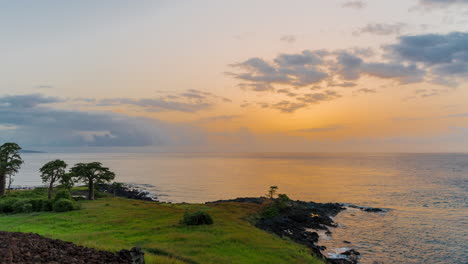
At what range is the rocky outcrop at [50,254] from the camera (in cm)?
1440

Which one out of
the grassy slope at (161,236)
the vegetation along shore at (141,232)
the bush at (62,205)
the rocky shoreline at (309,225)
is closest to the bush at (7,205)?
the vegetation along shore at (141,232)

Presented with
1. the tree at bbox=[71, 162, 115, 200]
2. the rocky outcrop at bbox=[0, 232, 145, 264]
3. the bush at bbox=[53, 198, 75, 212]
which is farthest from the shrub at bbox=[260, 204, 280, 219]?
the rocky outcrop at bbox=[0, 232, 145, 264]

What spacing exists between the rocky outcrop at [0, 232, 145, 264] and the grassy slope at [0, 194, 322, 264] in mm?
4316

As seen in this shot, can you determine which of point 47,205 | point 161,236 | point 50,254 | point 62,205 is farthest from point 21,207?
point 50,254

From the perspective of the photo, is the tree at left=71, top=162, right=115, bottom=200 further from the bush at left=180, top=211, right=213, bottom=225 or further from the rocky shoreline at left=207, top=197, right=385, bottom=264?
the rocky shoreline at left=207, top=197, right=385, bottom=264

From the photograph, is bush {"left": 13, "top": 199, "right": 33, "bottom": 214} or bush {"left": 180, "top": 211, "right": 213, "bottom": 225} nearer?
bush {"left": 180, "top": 211, "right": 213, "bottom": 225}

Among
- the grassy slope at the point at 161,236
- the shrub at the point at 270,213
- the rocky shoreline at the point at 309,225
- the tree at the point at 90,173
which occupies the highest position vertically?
the tree at the point at 90,173

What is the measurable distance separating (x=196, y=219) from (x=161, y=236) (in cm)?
846

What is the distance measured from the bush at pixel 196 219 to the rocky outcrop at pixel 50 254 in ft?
78.2

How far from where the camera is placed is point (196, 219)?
43.0 m

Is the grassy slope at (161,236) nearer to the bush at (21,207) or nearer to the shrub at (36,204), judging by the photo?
the bush at (21,207)

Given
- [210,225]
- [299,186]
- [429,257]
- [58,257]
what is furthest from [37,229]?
[299,186]

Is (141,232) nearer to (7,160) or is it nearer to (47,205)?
(47,205)

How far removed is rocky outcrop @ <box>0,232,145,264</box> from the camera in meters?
14.4
